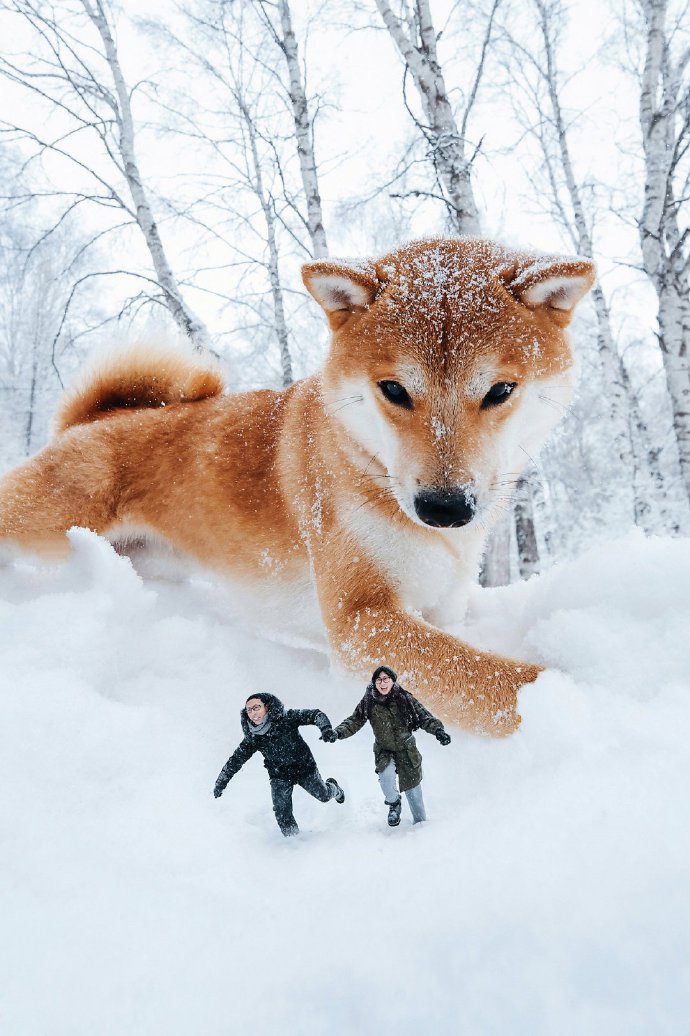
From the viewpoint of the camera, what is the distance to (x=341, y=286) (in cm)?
208

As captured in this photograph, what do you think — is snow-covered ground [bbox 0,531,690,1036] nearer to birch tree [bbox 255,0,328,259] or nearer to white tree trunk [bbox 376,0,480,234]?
white tree trunk [bbox 376,0,480,234]

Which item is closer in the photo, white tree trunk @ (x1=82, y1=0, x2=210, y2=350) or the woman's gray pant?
the woman's gray pant

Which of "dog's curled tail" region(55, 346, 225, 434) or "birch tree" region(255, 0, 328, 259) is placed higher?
"birch tree" region(255, 0, 328, 259)

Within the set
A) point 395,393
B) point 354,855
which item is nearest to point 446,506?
point 395,393

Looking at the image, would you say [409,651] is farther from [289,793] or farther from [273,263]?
[273,263]

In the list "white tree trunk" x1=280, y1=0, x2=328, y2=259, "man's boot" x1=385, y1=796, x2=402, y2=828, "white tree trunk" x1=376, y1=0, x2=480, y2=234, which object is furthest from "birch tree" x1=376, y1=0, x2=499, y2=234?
"man's boot" x1=385, y1=796, x2=402, y2=828

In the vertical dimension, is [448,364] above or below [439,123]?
below

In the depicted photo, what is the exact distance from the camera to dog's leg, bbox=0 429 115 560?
2.70 metres

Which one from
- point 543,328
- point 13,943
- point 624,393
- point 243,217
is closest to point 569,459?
point 624,393

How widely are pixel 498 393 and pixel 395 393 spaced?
33 cm

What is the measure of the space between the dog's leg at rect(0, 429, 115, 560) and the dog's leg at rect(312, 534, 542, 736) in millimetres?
1142

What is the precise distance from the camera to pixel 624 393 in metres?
9.77

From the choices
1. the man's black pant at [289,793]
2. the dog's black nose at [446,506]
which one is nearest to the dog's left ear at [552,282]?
the dog's black nose at [446,506]

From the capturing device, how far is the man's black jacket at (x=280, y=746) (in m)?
1.35
